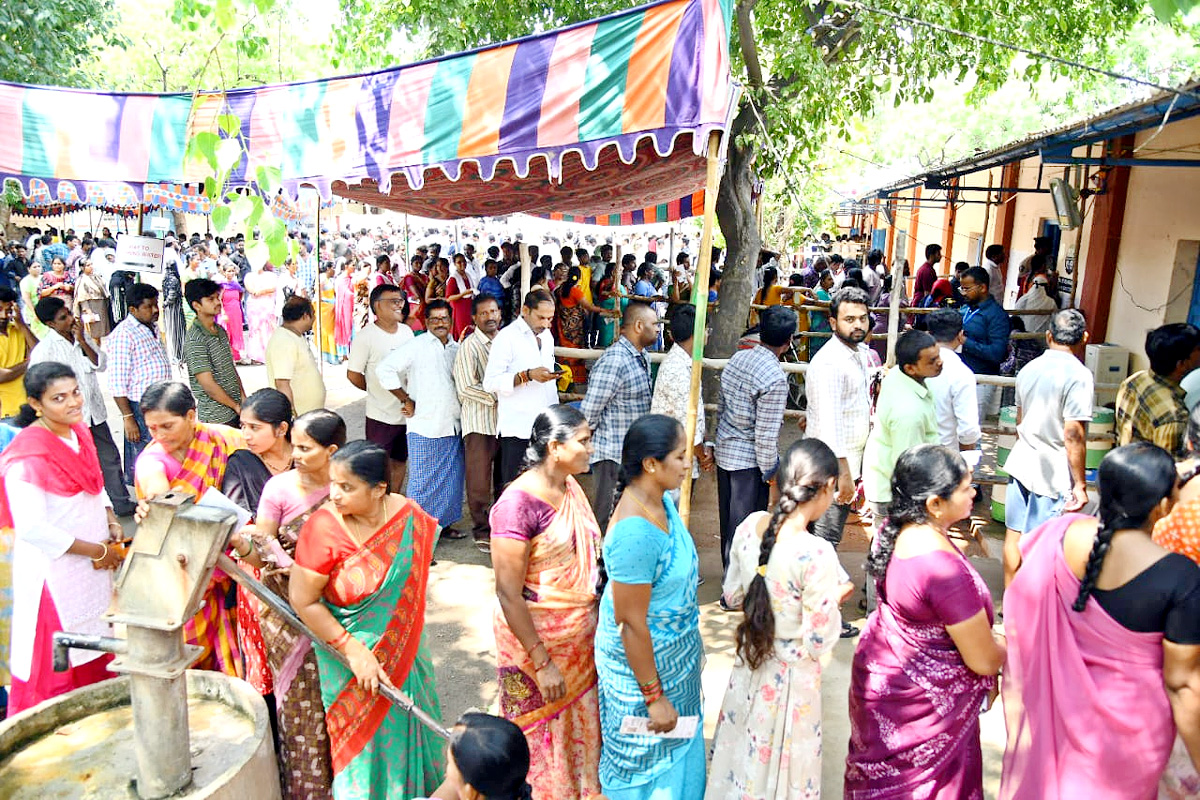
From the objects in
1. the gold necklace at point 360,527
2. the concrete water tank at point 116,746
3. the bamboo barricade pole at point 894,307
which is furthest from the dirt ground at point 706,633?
the concrete water tank at point 116,746

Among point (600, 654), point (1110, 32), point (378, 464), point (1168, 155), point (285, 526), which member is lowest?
point (600, 654)

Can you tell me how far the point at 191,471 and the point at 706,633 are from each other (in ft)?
8.66

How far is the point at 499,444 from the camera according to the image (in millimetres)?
5758

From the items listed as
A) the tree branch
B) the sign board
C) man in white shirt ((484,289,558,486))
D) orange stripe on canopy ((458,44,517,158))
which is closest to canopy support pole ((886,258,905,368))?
the tree branch

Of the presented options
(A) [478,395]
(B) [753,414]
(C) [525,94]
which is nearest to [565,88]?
(C) [525,94]

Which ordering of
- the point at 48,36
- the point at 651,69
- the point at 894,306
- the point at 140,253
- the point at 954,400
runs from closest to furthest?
the point at 651,69 → the point at 954,400 → the point at 894,306 → the point at 140,253 → the point at 48,36

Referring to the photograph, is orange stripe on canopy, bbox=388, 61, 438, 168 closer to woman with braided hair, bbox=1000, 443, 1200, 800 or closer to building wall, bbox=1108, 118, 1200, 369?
woman with braided hair, bbox=1000, 443, 1200, 800

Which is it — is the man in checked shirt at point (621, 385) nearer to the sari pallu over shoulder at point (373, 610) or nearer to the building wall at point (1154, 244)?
the sari pallu over shoulder at point (373, 610)

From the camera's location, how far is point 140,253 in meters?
6.57

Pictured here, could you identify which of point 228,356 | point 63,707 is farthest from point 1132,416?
point 228,356

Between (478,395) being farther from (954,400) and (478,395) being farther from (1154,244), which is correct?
(1154,244)

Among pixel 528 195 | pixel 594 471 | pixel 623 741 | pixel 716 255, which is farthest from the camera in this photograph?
pixel 716 255

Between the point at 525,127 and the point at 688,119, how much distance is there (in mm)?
895

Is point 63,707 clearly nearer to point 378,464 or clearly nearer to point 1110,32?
point 378,464
